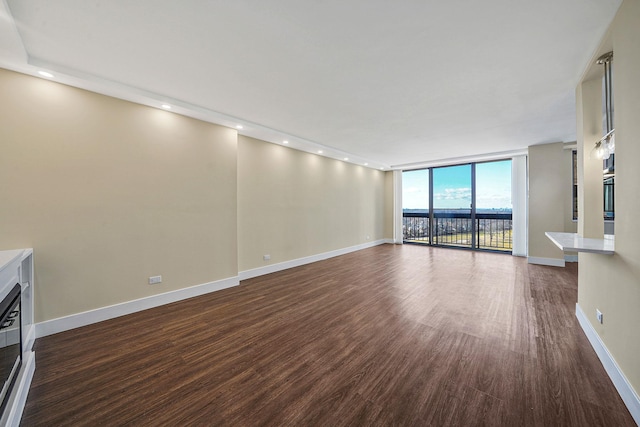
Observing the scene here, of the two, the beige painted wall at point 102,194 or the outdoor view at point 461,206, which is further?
the outdoor view at point 461,206

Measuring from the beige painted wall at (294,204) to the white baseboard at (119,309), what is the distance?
0.83 m

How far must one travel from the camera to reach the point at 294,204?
5.32 m

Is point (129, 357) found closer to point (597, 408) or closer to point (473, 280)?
point (597, 408)

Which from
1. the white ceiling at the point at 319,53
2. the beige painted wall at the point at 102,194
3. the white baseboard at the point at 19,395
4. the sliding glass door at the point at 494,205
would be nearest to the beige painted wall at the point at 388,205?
the sliding glass door at the point at 494,205

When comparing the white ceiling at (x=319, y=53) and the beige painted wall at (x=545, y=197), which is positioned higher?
the white ceiling at (x=319, y=53)

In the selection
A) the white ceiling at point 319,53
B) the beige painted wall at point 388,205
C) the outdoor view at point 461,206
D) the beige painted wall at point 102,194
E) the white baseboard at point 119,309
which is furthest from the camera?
the beige painted wall at point 388,205

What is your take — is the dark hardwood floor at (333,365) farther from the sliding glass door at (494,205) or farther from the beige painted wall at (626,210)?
the sliding glass door at (494,205)

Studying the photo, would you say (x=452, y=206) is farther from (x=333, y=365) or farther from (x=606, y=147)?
(x=333, y=365)

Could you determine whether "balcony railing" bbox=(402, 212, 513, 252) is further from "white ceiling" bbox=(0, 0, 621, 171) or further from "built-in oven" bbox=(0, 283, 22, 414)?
"built-in oven" bbox=(0, 283, 22, 414)

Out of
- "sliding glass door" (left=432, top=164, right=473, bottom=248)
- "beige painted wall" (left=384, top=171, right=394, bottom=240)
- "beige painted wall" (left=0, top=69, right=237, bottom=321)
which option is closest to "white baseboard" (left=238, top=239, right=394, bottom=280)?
"beige painted wall" (left=0, top=69, right=237, bottom=321)

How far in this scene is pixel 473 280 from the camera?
13.6 feet

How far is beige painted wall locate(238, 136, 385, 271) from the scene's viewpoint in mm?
4445

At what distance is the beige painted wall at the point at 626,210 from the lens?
148cm

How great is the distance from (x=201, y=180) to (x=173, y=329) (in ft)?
6.77
